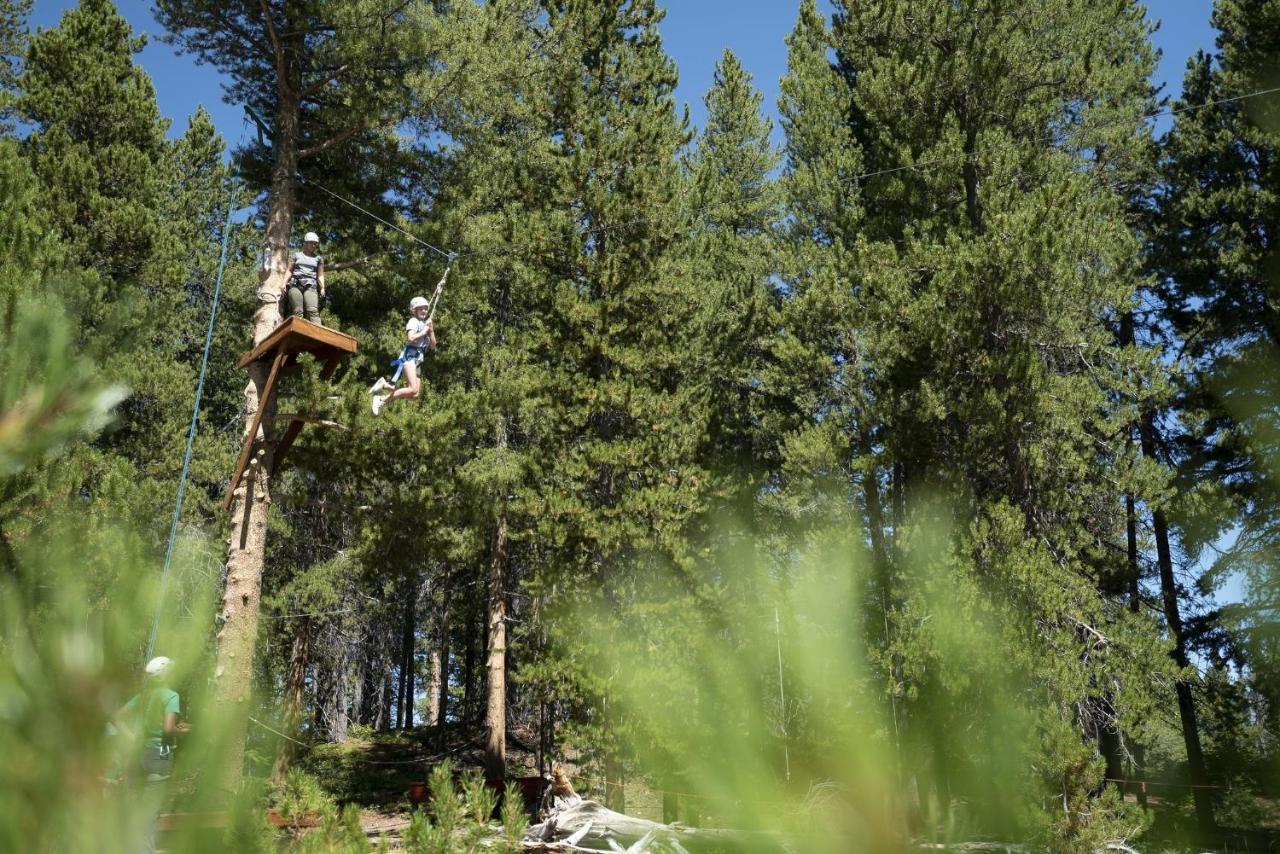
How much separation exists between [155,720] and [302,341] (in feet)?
23.4

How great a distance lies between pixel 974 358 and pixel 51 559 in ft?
38.3

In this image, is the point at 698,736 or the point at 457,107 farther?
the point at 457,107

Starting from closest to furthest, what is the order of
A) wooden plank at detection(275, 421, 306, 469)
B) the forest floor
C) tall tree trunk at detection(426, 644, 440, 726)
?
wooden plank at detection(275, 421, 306, 469), the forest floor, tall tree trunk at detection(426, 644, 440, 726)

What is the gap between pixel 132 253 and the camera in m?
11.8

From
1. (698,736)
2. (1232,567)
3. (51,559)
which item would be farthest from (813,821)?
(1232,567)

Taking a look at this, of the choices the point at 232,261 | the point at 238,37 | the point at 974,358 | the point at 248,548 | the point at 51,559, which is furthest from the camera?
the point at 232,261

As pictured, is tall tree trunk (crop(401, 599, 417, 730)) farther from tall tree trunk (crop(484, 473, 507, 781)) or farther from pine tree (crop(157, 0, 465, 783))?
pine tree (crop(157, 0, 465, 783))

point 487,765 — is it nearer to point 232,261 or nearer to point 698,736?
point 232,261

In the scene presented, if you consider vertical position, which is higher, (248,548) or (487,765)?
(248,548)

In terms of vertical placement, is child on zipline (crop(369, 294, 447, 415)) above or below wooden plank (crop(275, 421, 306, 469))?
above

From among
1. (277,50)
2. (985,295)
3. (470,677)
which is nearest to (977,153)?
(985,295)

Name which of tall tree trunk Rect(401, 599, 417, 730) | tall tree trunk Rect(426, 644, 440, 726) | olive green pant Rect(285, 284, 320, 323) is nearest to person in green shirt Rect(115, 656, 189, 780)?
olive green pant Rect(285, 284, 320, 323)

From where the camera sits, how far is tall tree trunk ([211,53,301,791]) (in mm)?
7809

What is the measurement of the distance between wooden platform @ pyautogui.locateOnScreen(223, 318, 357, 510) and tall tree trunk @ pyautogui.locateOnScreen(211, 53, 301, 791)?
149 millimetres
